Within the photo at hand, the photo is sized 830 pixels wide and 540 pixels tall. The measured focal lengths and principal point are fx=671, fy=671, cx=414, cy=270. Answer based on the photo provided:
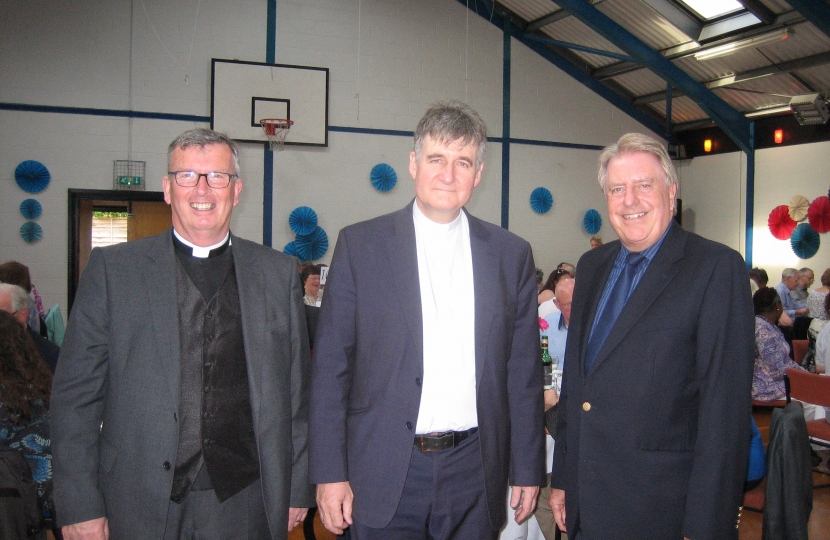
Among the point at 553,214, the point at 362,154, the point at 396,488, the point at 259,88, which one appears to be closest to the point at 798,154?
the point at 553,214

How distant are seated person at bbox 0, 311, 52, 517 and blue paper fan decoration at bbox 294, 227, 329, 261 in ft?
21.2

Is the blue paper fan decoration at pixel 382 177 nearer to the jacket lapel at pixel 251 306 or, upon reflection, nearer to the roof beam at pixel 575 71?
the roof beam at pixel 575 71

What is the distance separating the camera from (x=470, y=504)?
180cm

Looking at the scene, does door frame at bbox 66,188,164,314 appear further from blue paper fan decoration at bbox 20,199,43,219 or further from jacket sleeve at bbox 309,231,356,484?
jacket sleeve at bbox 309,231,356,484

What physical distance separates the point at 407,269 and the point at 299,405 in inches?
20.6

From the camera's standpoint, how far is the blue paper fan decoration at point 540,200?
10.5m

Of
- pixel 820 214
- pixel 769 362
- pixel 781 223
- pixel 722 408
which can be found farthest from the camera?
pixel 781 223

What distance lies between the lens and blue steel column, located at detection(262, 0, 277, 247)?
355 inches

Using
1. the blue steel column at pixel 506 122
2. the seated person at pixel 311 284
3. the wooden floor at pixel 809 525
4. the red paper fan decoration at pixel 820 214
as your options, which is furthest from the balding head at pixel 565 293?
the red paper fan decoration at pixel 820 214

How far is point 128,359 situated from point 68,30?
812 cm

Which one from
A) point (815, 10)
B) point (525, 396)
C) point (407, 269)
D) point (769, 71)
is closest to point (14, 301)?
point (407, 269)

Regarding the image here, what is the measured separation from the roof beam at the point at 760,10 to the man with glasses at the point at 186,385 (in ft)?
25.9

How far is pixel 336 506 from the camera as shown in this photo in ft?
5.79

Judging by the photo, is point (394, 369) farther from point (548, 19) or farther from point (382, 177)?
point (548, 19)
